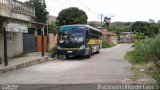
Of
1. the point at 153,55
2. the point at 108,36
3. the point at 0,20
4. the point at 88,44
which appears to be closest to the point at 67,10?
the point at 108,36

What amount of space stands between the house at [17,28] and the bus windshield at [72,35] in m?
1.66

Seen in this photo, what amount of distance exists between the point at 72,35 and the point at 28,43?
14.6 ft

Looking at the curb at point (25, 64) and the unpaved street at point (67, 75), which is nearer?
the unpaved street at point (67, 75)

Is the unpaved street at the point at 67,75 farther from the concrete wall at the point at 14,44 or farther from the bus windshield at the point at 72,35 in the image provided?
the bus windshield at the point at 72,35

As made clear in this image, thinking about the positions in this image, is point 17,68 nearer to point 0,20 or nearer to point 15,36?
point 0,20

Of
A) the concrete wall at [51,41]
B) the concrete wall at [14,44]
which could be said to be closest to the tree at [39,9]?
the concrete wall at [51,41]

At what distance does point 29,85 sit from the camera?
41.2ft

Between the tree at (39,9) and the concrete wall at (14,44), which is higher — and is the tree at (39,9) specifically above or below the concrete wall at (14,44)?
above

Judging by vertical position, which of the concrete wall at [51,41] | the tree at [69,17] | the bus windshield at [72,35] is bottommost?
the concrete wall at [51,41]

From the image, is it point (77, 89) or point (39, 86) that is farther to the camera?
point (39, 86)

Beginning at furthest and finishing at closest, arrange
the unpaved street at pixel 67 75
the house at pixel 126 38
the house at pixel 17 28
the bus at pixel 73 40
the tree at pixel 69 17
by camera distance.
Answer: the house at pixel 126 38, the tree at pixel 69 17, the bus at pixel 73 40, the house at pixel 17 28, the unpaved street at pixel 67 75

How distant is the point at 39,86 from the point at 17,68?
736cm

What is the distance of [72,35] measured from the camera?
26953 millimetres

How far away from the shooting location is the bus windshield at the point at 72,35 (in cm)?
2680
